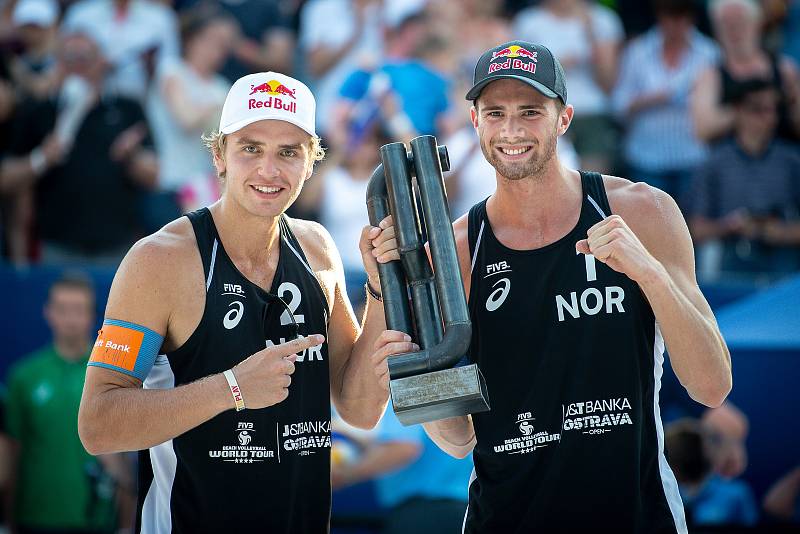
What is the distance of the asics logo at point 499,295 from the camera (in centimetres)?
432

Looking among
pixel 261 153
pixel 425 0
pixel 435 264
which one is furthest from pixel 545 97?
pixel 425 0

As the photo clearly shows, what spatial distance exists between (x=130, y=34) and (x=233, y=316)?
6.29 meters

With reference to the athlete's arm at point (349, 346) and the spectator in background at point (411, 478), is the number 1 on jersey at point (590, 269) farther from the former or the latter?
the spectator in background at point (411, 478)

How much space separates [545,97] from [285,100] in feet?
3.15

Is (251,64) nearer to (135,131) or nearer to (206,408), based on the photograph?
(135,131)

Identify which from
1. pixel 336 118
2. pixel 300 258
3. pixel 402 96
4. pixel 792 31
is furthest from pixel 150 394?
pixel 792 31

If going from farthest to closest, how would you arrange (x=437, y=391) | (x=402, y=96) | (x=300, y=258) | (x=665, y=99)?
(x=665, y=99)
(x=402, y=96)
(x=300, y=258)
(x=437, y=391)

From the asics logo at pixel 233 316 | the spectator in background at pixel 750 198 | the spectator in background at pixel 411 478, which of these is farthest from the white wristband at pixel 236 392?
the spectator in background at pixel 750 198

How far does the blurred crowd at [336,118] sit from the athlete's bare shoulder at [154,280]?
149 inches

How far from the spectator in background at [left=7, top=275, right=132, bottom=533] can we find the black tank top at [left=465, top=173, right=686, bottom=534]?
430 cm

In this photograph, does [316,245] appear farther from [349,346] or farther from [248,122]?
[248,122]

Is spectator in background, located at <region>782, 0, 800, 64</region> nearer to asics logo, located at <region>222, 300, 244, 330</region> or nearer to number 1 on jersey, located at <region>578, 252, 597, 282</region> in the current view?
number 1 on jersey, located at <region>578, 252, 597, 282</region>

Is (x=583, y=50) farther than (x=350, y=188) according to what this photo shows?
Yes

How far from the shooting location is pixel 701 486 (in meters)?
7.12
